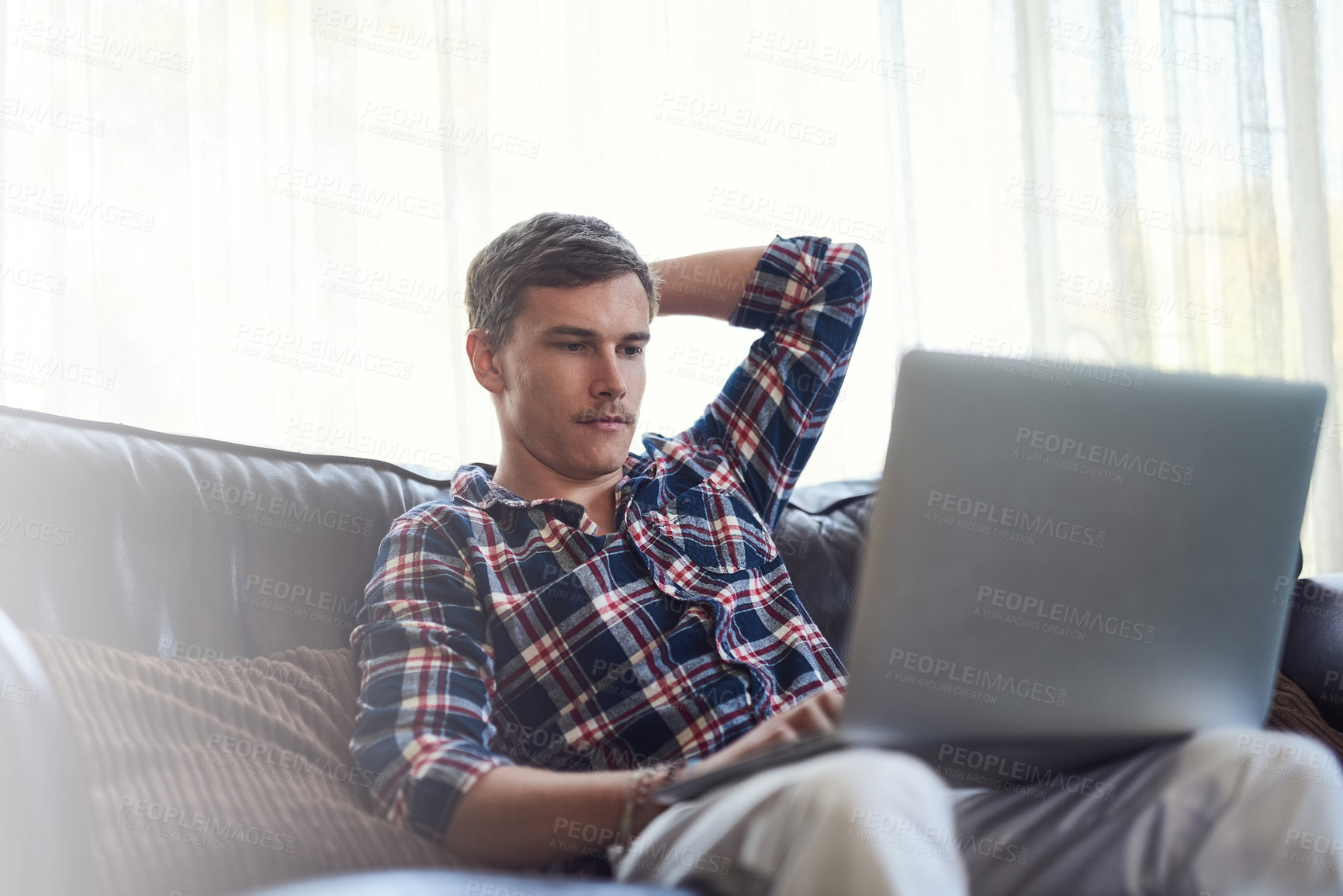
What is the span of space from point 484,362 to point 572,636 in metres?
0.47

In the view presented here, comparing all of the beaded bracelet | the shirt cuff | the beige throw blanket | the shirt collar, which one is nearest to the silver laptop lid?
the beaded bracelet

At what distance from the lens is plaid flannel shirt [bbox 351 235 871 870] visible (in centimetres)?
95

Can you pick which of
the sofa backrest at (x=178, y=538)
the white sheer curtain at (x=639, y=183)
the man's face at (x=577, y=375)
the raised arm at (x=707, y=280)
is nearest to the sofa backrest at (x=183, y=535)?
the sofa backrest at (x=178, y=538)

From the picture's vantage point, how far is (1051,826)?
79cm

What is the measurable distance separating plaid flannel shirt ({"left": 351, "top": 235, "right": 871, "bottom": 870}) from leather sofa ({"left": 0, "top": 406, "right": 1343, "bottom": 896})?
0.50 feet

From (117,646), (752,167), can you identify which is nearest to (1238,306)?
(752,167)

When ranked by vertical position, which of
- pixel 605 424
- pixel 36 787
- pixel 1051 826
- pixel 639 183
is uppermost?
pixel 639 183

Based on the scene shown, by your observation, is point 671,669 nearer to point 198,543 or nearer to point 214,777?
point 214,777

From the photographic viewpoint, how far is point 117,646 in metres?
1.11

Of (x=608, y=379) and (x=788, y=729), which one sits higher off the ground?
(x=608, y=379)

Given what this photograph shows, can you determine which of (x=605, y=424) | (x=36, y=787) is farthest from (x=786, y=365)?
(x=36, y=787)

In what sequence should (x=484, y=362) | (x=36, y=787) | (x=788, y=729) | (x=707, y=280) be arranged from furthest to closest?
(x=707, y=280)
(x=484, y=362)
(x=788, y=729)
(x=36, y=787)

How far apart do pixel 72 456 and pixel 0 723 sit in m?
0.62

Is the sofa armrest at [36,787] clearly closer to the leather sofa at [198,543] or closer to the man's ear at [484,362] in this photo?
the leather sofa at [198,543]
